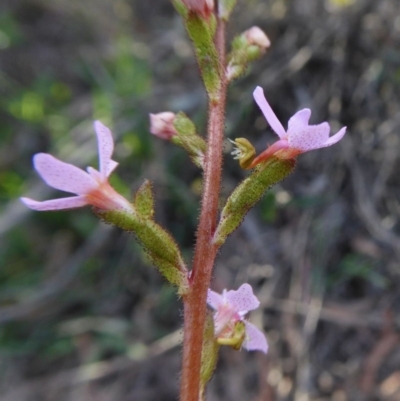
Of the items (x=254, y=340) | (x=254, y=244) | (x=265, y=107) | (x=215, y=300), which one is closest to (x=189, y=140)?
(x=265, y=107)

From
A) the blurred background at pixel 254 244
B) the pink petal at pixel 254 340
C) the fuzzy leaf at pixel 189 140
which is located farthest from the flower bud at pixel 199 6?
the blurred background at pixel 254 244

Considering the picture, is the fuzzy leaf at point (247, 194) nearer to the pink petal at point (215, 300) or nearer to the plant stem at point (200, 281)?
the plant stem at point (200, 281)

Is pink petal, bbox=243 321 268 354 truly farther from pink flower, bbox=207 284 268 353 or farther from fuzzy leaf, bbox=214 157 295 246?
fuzzy leaf, bbox=214 157 295 246

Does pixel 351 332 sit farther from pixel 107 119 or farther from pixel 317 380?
pixel 107 119

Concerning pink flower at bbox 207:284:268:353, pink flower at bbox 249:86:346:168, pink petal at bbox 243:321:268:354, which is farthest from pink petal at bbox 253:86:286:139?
pink petal at bbox 243:321:268:354

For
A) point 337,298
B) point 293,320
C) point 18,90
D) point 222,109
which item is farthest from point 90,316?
point 222,109
